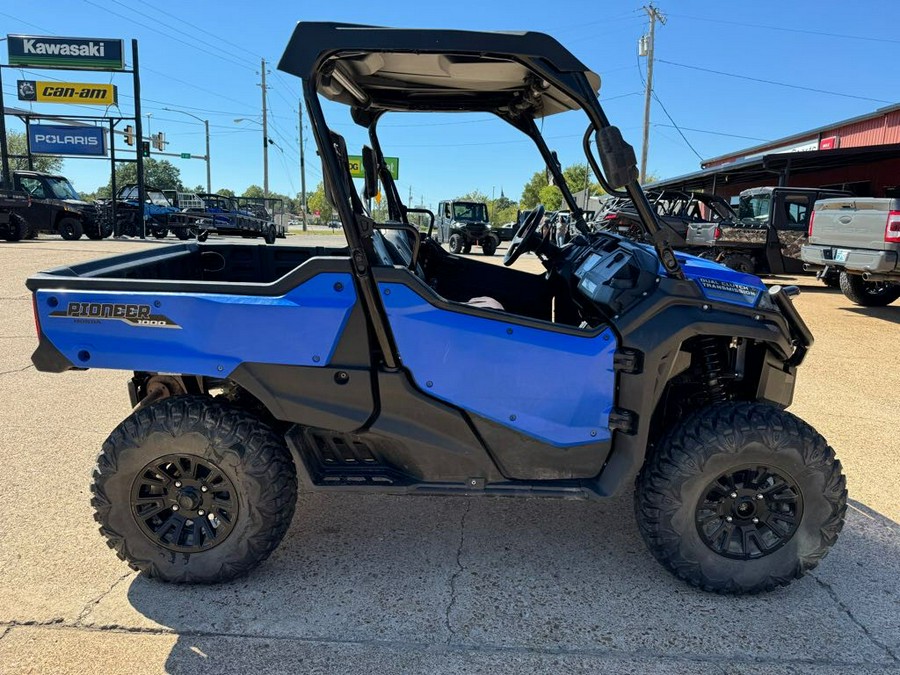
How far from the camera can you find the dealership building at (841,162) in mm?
16797

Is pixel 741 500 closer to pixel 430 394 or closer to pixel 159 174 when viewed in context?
pixel 430 394

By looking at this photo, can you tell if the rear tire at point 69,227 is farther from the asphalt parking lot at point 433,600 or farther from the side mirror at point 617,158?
the side mirror at point 617,158

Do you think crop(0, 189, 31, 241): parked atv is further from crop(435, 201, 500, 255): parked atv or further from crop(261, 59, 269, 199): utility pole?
crop(261, 59, 269, 199): utility pole

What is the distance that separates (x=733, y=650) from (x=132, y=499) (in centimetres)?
234

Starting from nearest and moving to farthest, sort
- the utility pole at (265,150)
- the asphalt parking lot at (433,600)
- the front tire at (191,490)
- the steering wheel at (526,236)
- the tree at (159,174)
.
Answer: the asphalt parking lot at (433,600) < the front tire at (191,490) < the steering wheel at (526,236) < the utility pole at (265,150) < the tree at (159,174)

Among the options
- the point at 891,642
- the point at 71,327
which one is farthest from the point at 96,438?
the point at 891,642

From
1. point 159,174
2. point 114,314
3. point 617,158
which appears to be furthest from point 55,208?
point 159,174

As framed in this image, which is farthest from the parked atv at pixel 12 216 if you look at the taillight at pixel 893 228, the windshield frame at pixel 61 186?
the taillight at pixel 893 228

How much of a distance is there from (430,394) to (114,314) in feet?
4.09

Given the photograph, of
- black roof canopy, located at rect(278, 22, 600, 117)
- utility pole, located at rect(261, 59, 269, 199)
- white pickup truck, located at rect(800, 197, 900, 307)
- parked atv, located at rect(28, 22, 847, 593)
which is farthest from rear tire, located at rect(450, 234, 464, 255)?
utility pole, located at rect(261, 59, 269, 199)

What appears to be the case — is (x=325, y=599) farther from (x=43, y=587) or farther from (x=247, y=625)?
(x=43, y=587)

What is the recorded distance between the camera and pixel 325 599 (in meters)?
2.45

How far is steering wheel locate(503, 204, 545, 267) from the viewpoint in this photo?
375 cm

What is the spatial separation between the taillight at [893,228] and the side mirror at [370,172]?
7.77 metres
